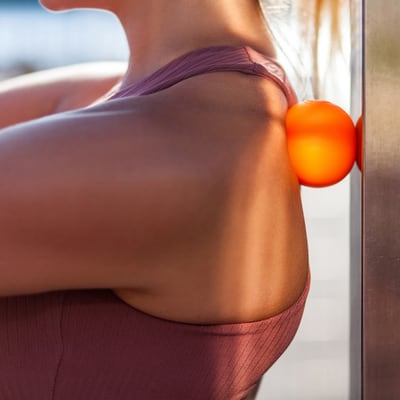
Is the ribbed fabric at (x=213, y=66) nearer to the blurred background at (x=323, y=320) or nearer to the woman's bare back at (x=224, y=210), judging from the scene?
the woman's bare back at (x=224, y=210)

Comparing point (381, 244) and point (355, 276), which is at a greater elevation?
point (381, 244)

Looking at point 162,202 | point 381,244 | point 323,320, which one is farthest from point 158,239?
point 323,320

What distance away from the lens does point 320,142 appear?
674 mm

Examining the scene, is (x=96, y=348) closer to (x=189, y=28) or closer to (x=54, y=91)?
(x=189, y=28)

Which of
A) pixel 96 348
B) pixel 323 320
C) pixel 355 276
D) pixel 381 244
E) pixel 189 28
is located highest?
pixel 189 28

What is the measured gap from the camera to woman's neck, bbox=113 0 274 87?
73cm

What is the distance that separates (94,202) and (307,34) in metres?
0.43

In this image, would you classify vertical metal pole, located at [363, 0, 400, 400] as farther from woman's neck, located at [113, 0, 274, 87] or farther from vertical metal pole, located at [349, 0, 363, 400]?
vertical metal pole, located at [349, 0, 363, 400]

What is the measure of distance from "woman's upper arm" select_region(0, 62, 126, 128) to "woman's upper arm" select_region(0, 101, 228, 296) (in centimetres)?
48

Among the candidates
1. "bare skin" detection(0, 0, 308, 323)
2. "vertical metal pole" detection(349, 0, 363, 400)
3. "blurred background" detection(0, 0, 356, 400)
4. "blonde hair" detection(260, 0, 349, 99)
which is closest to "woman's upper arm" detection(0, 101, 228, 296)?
"bare skin" detection(0, 0, 308, 323)

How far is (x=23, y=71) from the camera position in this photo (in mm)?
1533

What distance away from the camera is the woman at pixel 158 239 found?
0.58 m

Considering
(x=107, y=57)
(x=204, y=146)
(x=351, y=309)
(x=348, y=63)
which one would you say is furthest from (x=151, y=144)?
(x=107, y=57)

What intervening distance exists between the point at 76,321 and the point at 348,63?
0.49 metres
